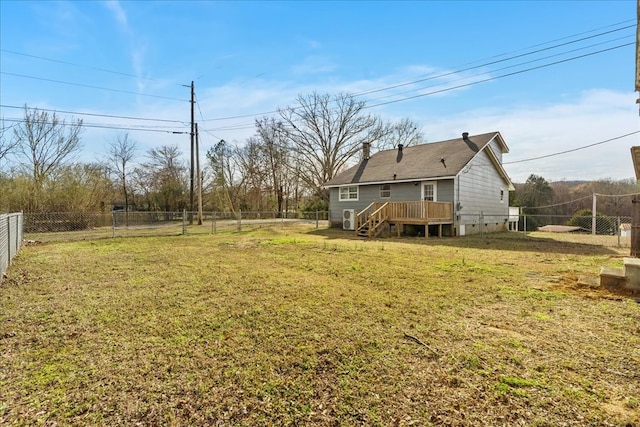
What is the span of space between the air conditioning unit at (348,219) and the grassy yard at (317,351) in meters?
11.9

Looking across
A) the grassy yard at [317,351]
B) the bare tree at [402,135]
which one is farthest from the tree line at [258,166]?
the grassy yard at [317,351]

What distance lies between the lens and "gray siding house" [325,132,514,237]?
48.7 ft

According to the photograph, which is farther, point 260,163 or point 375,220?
point 260,163

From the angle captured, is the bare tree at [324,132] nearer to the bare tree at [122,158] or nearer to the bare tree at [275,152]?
the bare tree at [275,152]

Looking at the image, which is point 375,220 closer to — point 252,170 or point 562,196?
point 252,170

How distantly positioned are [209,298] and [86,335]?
157cm

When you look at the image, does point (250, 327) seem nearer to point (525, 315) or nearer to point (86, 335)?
point (86, 335)

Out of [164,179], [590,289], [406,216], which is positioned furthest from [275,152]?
[590,289]

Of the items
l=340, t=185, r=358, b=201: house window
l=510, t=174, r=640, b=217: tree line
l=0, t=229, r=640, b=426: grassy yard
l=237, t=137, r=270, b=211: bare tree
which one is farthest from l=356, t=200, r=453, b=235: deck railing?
l=510, t=174, r=640, b=217: tree line

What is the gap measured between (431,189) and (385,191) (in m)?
2.63

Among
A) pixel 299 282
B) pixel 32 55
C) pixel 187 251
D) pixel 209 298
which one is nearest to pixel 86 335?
pixel 209 298

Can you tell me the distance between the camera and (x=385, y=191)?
57.5 ft

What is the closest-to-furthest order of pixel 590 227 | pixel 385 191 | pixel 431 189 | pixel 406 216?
1. pixel 406 216
2. pixel 431 189
3. pixel 385 191
4. pixel 590 227

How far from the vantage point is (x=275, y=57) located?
16375mm
